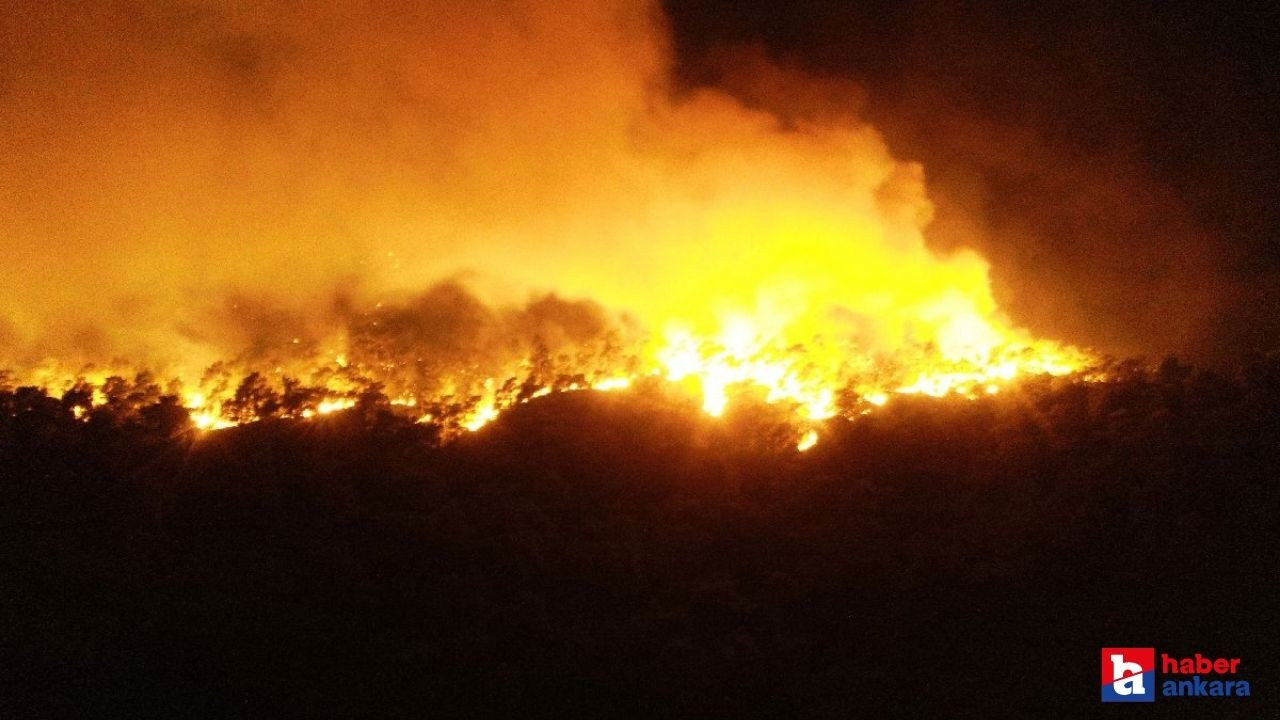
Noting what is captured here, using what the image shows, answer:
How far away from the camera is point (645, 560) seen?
8.34 m

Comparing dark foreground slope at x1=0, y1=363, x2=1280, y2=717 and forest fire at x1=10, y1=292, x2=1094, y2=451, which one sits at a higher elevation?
forest fire at x1=10, y1=292, x2=1094, y2=451

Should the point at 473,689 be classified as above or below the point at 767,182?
below

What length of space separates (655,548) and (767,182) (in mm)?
7226

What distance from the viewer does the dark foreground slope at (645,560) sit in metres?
7.29

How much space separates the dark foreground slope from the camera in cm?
729

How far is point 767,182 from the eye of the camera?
13.9m

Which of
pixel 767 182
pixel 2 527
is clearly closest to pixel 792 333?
pixel 767 182

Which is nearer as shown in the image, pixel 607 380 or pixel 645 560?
pixel 645 560

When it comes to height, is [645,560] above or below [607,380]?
below

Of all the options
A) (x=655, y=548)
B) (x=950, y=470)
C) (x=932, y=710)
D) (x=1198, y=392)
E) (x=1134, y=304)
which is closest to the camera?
(x=932, y=710)

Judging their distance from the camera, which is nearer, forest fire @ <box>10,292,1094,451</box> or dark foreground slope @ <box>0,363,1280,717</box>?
dark foreground slope @ <box>0,363,1280,717</box>

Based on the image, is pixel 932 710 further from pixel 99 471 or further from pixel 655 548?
pixel 99 471

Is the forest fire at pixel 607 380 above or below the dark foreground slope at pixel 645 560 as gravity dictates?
above

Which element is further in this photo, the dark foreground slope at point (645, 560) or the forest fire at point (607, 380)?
the forest fire at point (607, 380)
